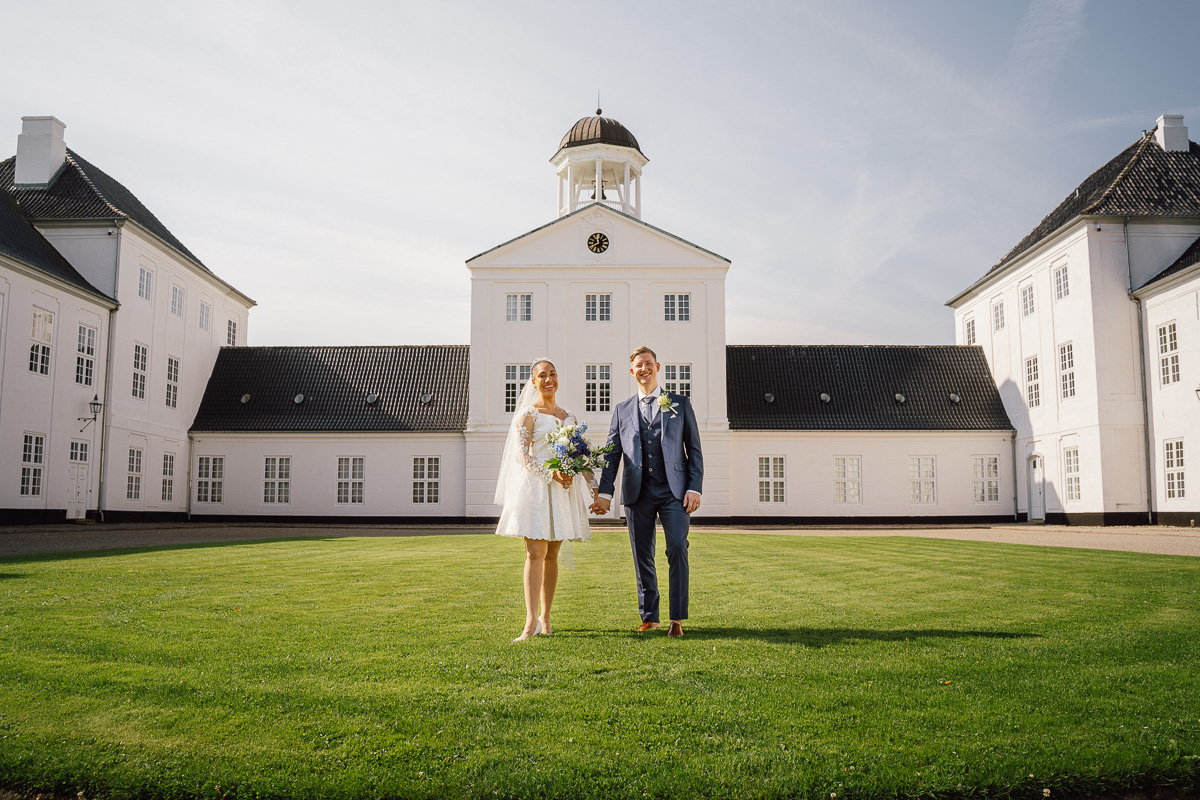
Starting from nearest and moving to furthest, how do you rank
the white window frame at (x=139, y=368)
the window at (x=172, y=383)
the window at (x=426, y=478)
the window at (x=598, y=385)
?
the white window frame at (x=139, y=368)
the window at (x=172, y=383)
the window at (x=598, y=385)
the window at (x=426, y=478)

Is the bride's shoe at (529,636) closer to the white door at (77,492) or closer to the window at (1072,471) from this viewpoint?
the white door at (77,492)

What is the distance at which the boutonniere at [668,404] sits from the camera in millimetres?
6934

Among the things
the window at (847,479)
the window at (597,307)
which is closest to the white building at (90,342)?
the window at (597,307)

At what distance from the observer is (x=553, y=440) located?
22.8 feet

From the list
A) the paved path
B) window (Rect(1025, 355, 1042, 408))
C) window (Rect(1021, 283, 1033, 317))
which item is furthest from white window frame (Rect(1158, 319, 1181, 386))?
window (Rect(1021, 283, 1033, 317))

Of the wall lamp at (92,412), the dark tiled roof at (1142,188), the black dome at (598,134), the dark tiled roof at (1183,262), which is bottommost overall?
the wall lamp at (92,412)

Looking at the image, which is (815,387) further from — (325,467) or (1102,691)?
(1102,691)

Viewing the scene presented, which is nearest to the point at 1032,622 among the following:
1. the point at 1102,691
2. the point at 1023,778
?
the point at 1102,691

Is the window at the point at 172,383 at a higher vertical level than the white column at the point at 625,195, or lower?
lower

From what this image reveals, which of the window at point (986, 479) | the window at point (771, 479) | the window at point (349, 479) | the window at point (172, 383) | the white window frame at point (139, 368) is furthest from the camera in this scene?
the window at point (349, 479)

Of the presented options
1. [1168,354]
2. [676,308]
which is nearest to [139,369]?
[676,308]

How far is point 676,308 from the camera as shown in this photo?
1323 inches

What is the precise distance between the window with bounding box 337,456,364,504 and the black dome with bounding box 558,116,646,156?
1552 centimetres

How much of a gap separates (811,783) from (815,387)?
3329 centimetres
